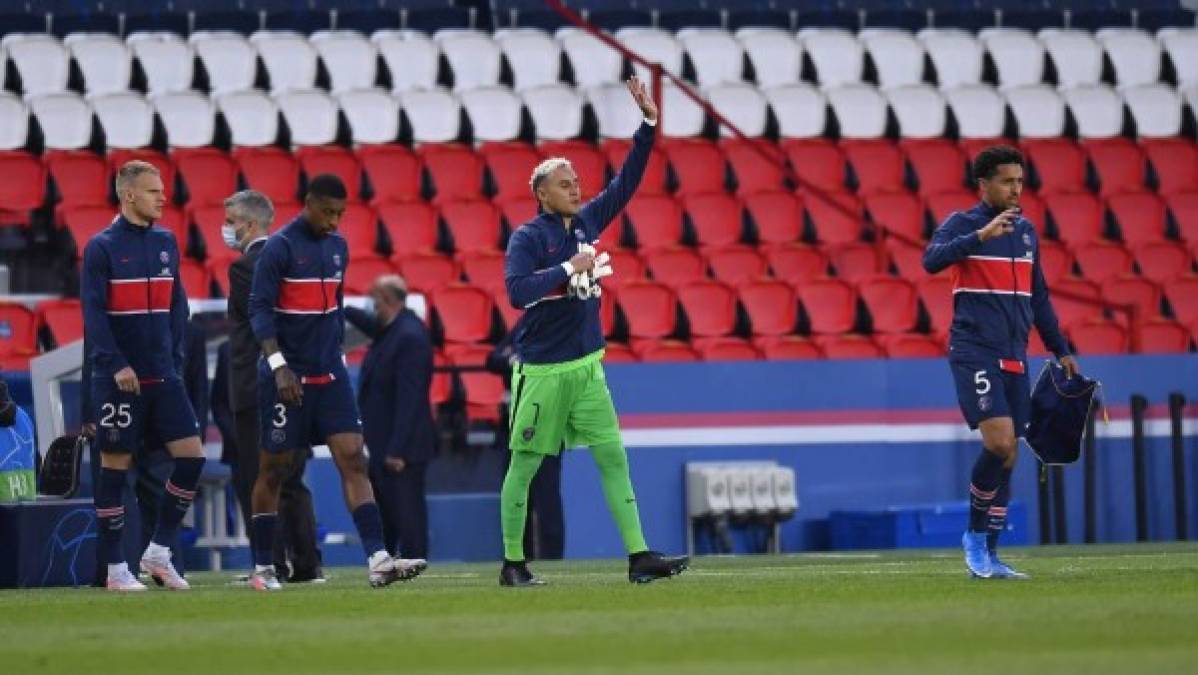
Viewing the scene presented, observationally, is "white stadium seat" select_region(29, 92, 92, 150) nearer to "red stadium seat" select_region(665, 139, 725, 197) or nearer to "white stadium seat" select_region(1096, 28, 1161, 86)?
"red stadium seat" select_region(665, 139, 725, 197)

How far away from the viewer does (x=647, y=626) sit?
9.05 meters

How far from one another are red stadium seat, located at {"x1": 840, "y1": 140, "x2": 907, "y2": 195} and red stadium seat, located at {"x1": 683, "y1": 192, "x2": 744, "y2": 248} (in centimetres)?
169

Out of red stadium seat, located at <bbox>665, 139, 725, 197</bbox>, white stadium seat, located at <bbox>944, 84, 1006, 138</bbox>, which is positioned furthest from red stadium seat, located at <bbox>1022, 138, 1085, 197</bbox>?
red stadium seat, located at <bbox>665, 139, 725, 197</bbox>

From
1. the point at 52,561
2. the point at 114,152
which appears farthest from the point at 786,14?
the point at 52,561

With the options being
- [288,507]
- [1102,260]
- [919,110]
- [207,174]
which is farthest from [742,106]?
[288,507]

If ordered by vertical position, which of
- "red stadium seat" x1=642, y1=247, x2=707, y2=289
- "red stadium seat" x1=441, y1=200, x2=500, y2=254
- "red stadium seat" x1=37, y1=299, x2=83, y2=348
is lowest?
"red stadium seat" x1=37, y1=299, x2=83, y2=348

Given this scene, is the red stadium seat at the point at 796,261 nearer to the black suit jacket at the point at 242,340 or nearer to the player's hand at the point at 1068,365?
the black suit jacket at the point at 242,340

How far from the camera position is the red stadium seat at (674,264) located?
→ 2166 centimetres

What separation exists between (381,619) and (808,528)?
10184 mm

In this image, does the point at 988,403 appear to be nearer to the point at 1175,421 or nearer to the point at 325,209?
the point at 325,209

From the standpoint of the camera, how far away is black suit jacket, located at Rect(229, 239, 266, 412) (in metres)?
13.5

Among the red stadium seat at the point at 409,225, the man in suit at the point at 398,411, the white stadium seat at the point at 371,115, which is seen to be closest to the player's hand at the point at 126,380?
the man in suit at the point at 398,411

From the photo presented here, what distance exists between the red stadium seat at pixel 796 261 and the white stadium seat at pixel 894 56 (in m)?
3.27

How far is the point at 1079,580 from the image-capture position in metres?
11.5
